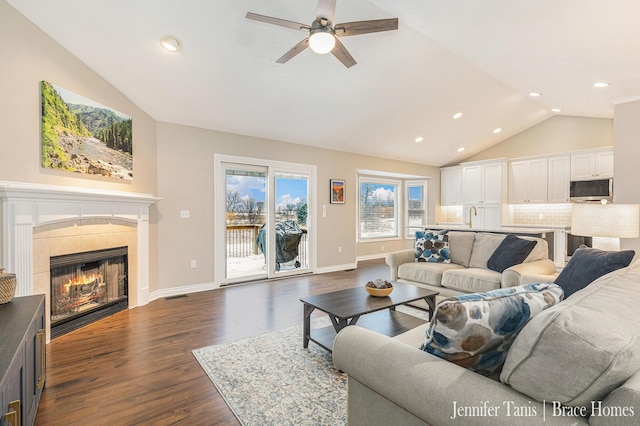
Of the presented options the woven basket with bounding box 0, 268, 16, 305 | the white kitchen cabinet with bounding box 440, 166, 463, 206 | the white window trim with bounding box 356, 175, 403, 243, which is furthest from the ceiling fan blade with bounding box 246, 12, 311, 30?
the white kitchen cabinet with bounding box 440, 166, 463, 206

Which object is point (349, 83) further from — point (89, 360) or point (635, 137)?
point (89, 360)

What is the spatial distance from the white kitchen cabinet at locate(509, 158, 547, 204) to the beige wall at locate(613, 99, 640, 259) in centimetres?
296

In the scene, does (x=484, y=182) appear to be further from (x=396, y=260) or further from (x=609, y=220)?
(x=609, y=220)

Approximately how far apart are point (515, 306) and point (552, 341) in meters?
0.23

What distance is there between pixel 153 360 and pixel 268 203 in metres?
3.28

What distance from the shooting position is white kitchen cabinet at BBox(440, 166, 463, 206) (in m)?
8.16

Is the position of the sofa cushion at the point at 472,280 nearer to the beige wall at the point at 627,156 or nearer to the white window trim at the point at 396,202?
the beige wall at the point at 627,156

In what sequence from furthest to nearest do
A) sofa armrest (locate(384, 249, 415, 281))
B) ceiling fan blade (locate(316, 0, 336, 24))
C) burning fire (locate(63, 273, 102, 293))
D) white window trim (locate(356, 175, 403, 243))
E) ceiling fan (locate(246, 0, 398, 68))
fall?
white window trim (locate(356, 175, 403, 243)) < sofa armrest (locate(384, 249, 415, 281)) < burning fire (locate(63, 273, 102, 293)) < ceiling fan (locate(246, 0, 398, 68)) < ceiling fan blade (locate(316, 0, 336, 24))

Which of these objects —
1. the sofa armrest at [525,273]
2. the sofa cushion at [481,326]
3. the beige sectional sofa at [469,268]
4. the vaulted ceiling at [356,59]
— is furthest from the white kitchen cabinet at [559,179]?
the sofa cushion at [481,326]

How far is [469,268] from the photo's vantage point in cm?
390

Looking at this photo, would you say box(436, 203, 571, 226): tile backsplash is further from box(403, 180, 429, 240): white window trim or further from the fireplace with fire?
the fireplace with fire

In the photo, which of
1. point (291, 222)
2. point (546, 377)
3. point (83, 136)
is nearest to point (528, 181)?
point (291, 222)

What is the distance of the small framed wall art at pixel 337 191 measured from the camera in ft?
20.7

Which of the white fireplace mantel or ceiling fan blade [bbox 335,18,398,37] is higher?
ceiling fan blade [bbox 335,18,398,37]
